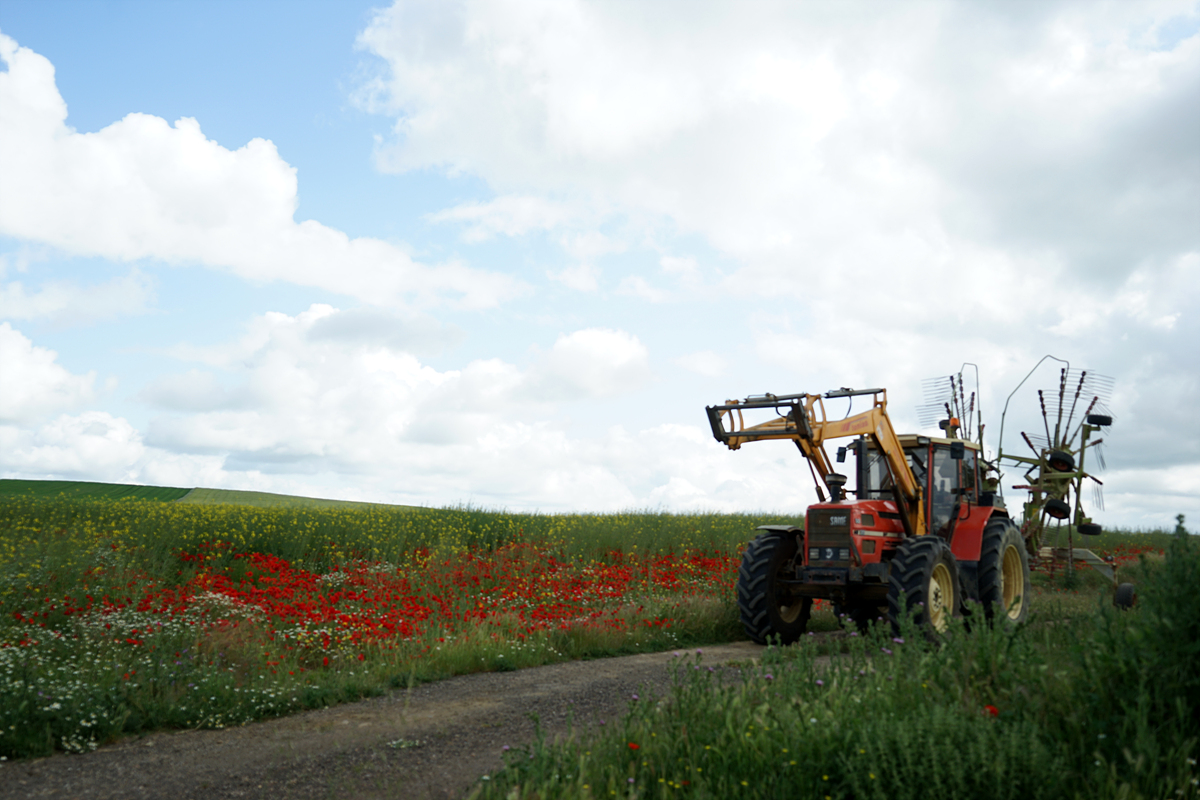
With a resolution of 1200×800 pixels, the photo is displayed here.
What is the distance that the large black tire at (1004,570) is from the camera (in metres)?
10.7

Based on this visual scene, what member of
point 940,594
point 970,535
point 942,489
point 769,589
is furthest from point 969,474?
point 769,589

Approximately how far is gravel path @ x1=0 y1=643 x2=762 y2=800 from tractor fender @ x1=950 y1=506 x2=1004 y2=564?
16.8 ft

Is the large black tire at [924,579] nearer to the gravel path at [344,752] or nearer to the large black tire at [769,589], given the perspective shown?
the large black tire at [769,589]

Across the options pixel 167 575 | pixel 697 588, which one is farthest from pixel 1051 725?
pixel 167 575

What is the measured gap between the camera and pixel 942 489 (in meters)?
11.1

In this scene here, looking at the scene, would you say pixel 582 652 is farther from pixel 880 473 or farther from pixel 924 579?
pixel 880 473

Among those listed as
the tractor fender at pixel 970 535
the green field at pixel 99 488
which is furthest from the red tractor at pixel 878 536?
the green field at pixel 99 488

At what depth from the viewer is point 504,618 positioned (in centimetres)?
1080

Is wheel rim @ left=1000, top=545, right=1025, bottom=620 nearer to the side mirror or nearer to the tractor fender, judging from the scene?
the tractor fender

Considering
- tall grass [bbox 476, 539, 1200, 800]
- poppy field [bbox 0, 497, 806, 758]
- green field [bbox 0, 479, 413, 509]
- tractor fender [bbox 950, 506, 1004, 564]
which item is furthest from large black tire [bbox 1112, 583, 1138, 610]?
green field [bbox 0, 479, 413, 509]

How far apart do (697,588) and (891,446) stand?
5318 mm

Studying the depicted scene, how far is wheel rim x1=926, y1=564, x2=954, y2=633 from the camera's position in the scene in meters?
9.50

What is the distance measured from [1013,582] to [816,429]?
478cm

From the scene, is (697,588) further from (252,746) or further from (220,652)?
(252,746)
